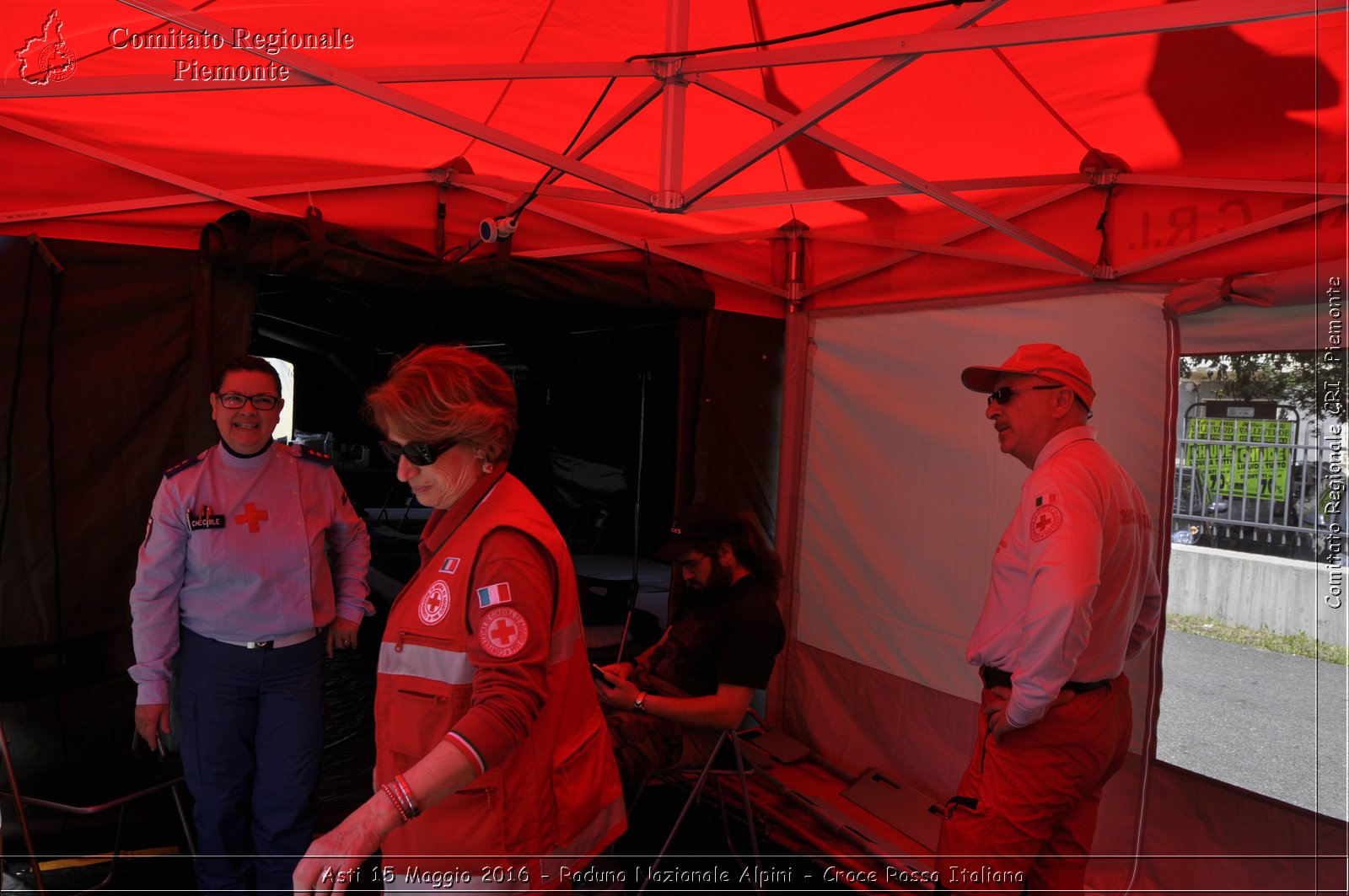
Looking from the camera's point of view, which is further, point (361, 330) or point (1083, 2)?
point (361, 330)

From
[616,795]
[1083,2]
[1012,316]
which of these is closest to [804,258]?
[1012,316]

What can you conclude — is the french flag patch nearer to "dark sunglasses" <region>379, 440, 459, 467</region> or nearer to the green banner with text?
"dark sunglasses" <region>379, 440, 459, 467</region>

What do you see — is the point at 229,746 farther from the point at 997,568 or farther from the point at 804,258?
the point at 804,258

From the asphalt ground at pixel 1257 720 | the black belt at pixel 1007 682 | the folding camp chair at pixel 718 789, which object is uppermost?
the black belt at pixel 1007 682

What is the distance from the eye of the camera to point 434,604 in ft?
4.36

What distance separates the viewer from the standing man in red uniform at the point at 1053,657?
191 cm

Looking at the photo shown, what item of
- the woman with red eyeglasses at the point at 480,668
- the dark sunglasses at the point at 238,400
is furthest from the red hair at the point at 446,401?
the dark sunglasses at the point at 238,400

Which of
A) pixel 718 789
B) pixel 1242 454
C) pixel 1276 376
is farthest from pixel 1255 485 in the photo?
pixel 718 789

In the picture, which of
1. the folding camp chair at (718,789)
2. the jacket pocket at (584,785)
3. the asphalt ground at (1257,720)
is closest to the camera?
the jacket pocket at (584,785)

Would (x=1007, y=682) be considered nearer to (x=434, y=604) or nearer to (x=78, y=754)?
(x=434, y=604)

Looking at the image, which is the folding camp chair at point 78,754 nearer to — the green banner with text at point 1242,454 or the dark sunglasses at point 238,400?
the dark sunglasses at point 238,400

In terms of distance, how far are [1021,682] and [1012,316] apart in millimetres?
1805

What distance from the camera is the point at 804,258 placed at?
4.09 meters

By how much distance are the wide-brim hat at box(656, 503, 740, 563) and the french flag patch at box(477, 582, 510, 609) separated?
1.60 m
